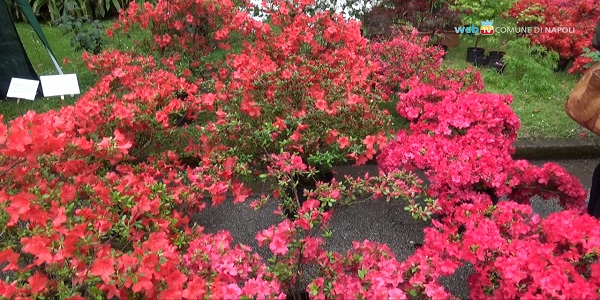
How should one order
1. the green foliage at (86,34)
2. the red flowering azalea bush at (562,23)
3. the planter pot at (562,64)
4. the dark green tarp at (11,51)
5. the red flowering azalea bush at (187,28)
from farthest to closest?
the planter pot at (562,64), the red flowering azalea bush at (562,23), the green foliage at (86,34), the dark green tarp at (11,51), the red flowering azalea bush at (187,28)

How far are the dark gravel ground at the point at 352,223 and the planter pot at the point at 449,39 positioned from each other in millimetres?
3862

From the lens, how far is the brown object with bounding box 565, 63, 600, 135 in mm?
1794

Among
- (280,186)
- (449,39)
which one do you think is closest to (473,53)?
(449,39)

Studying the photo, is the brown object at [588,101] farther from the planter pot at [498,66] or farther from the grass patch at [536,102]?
the planter pot at [498,66]

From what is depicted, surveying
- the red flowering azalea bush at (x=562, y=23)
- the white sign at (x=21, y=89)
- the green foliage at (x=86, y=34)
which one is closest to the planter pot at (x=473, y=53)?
the red flowering azalea bush at (x=562, y=23)

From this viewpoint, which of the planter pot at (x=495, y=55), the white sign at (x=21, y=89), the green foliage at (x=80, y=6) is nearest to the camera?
the white sign at (x=21, y=89)

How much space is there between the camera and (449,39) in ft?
22.5

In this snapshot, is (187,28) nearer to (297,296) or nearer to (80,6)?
(297,296)

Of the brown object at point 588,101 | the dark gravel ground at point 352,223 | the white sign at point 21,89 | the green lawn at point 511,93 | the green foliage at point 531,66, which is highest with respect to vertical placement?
the brown object at point 588,101

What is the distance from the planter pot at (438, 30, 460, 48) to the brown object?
16.6ft

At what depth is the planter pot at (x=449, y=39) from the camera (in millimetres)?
6811

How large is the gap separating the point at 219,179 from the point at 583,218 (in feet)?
5.35

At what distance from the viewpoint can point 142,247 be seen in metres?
1.65

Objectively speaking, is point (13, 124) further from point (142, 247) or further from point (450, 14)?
point (450, 14)
